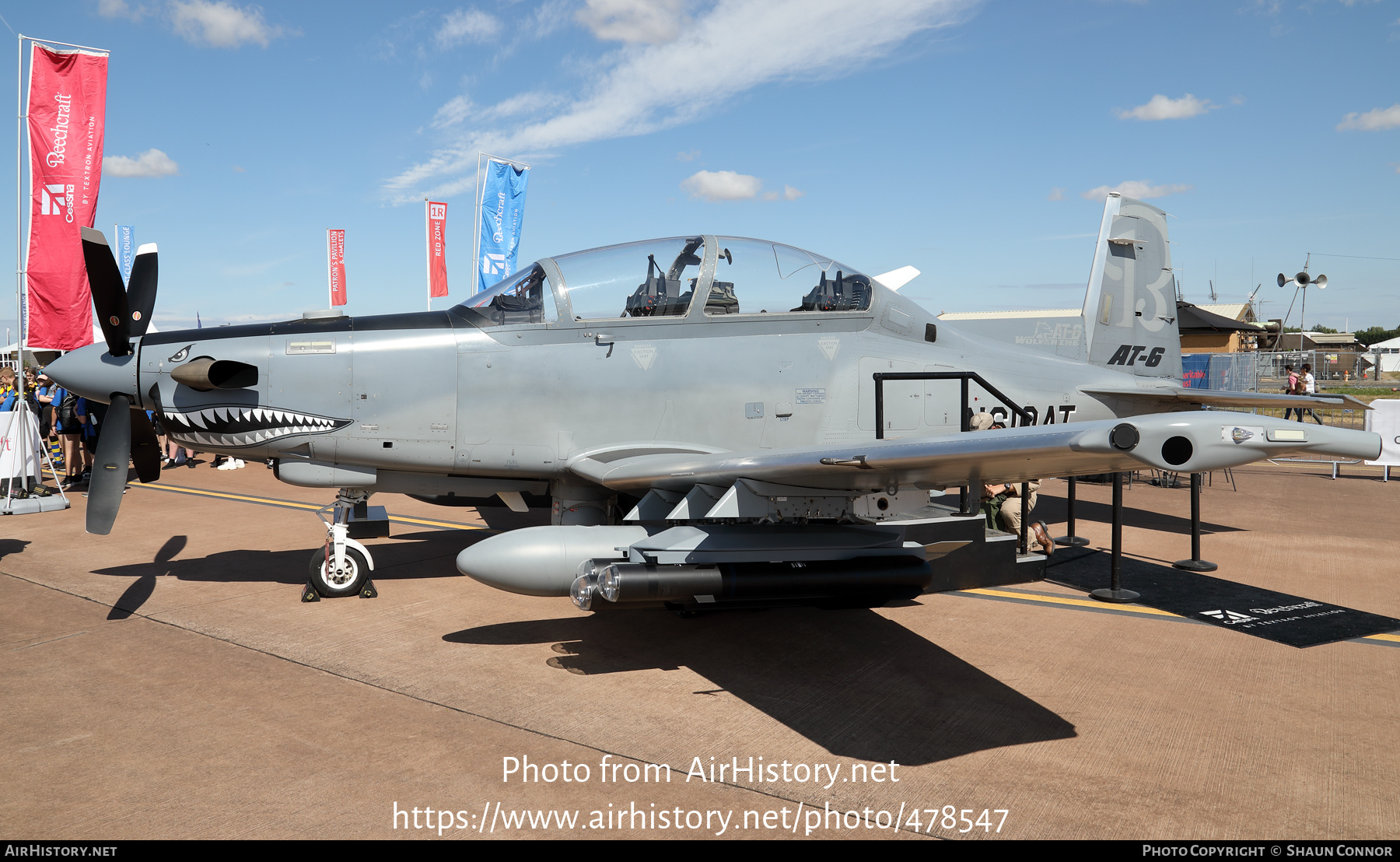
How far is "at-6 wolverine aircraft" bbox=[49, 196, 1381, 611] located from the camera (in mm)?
5070

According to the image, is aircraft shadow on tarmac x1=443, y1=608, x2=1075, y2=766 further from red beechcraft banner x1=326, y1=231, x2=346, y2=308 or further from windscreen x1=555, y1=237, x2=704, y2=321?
red beechcraft banner x1=326, y1=231, x2=346, y2=308

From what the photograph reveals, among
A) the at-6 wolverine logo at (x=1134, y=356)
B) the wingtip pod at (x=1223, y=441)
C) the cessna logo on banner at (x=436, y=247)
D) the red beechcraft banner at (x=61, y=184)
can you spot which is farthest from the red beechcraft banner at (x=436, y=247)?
the wingtip pod at (x=1223, y=441)

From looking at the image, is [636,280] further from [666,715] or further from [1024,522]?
[1024,522]

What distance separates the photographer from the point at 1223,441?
286 cm

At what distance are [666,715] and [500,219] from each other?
67.1ft

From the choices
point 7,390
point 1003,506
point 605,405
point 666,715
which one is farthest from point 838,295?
point 7,390

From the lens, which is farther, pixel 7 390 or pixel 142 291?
pixel 7 390

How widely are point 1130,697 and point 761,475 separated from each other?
8.33 feet

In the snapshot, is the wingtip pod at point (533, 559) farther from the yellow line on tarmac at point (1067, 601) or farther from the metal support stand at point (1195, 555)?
the metal support stand at point (1195, 555)

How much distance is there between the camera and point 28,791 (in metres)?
3.47

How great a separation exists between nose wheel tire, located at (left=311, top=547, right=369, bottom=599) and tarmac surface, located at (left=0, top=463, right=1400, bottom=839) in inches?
7.8

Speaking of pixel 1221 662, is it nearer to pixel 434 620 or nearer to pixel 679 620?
pixel 679 620

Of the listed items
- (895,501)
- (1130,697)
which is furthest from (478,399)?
(1130,697)

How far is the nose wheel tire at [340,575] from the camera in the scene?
6.59 meters
